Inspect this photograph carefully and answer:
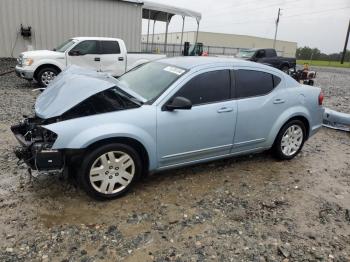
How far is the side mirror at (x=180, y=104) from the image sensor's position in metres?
3.73

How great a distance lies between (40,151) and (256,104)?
9.29 feet

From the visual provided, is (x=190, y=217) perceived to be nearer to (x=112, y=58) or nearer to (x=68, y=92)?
(x=68, y=92)

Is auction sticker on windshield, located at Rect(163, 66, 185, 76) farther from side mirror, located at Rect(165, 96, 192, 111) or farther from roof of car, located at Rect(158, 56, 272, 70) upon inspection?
side mirror, located at Rect(165, 96, 192, 111)

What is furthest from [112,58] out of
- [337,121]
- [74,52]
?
[337,121]

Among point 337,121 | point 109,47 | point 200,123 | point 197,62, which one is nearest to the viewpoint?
point 200,123

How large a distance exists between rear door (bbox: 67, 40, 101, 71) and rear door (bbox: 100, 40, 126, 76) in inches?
8.2

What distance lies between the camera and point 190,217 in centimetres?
354

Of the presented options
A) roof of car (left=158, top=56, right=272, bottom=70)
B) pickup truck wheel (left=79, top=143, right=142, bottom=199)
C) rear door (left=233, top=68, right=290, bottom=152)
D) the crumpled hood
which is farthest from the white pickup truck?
pickup truck wheel (left=79, top=143, right=142, bottom=199)

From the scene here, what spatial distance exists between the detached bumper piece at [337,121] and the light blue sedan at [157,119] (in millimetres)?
2516

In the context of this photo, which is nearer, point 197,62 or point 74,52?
point 197,62

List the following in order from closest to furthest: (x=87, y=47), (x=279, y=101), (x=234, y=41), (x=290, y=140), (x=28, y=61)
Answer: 1. (x=279, y=101)
2. (x=290, y=140)
3. (x=28, y=61)
4. (x=87, y=47)
5. (x=234, y=41)

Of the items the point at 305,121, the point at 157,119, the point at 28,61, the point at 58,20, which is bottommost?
the point at 305,121

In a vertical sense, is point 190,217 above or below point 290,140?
below

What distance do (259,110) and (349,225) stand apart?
1799 mm
